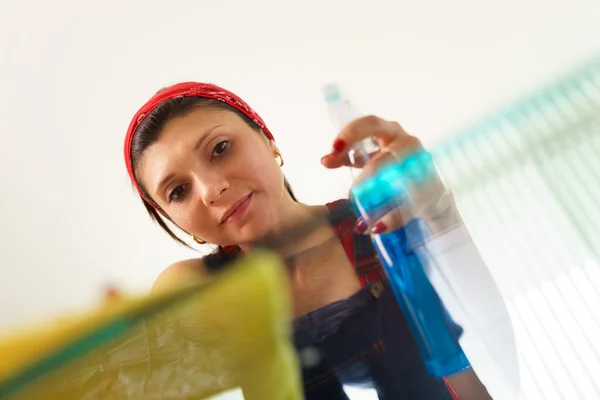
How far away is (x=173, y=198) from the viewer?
407 millimetres

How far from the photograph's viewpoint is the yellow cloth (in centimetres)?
21

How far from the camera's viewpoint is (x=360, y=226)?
0.36 meters

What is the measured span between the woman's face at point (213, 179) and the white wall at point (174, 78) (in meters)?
0.14

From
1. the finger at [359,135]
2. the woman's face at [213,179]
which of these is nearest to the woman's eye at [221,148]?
the woman's face at [213,179]

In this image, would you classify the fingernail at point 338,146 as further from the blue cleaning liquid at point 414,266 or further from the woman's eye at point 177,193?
the woman's eye at point 177,193

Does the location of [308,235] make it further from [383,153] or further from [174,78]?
[174,78]

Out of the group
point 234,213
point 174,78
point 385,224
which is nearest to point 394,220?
point 385,224

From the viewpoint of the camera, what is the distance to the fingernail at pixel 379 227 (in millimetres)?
351

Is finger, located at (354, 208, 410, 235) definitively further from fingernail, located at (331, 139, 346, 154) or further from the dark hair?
the dark hair

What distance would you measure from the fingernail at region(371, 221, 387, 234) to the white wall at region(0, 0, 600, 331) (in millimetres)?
182

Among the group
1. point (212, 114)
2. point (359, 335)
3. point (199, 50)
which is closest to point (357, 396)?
point (359, 335)

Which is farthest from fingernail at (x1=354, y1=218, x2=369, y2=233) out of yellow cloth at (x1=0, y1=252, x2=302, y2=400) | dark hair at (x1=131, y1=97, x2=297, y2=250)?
dark hair at (x1=131, y1=97, x2=297, y2=250)

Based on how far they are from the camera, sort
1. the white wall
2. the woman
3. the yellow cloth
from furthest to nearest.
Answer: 1. the white wall
2. the woman
3. the yellow cloth

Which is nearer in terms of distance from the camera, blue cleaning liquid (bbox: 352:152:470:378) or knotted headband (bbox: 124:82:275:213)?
blue cleaning liquid (bbox: 352:152:470:378)
